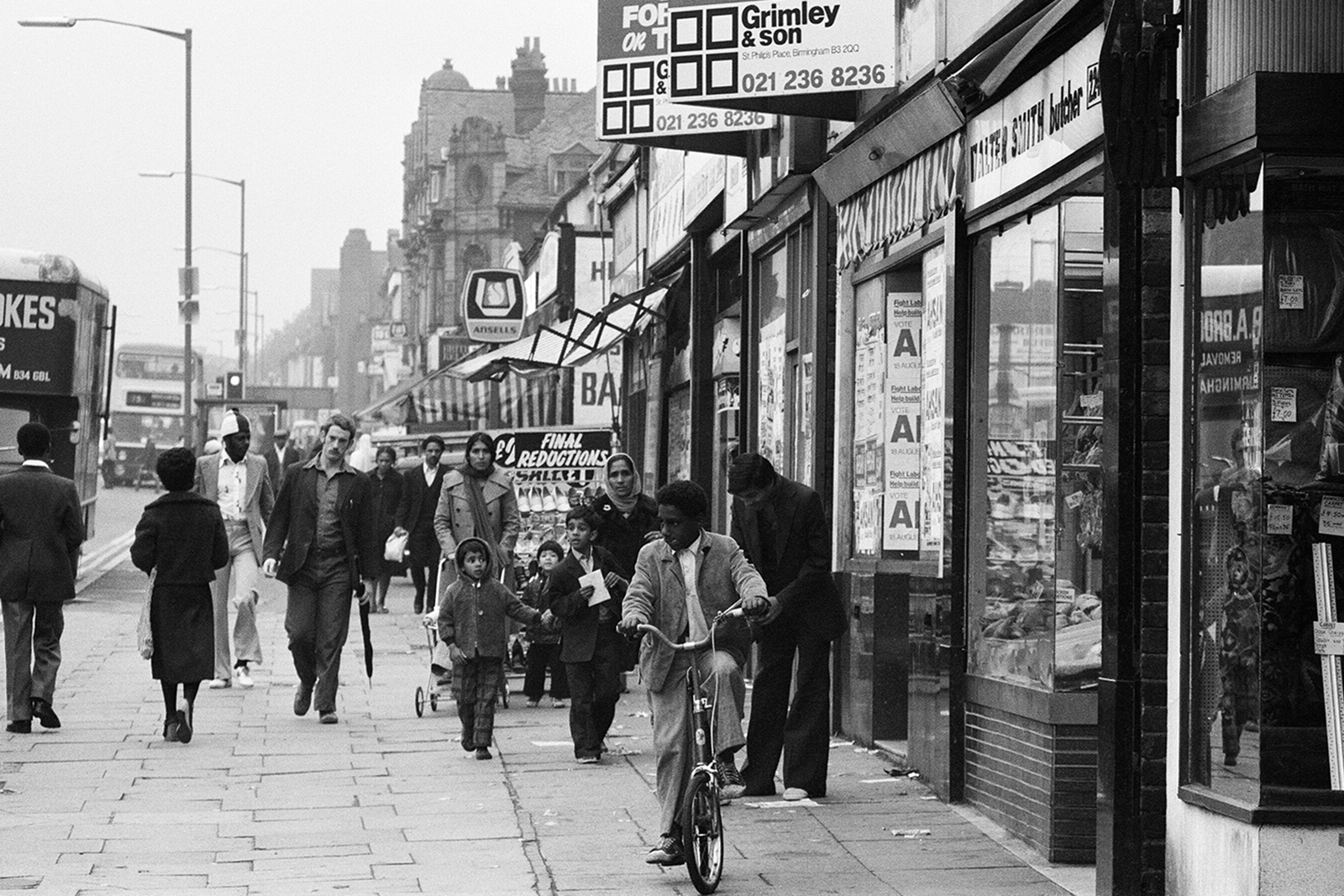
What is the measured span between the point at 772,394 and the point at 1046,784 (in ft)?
23.4

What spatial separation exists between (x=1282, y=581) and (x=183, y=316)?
3916cm

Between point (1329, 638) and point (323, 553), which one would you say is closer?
point (1329, 638)

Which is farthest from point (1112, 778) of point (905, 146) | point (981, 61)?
point (905, 146)

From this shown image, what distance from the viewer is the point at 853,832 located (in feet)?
30.6

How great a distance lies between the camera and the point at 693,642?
27.7 feet

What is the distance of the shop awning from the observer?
2073cm

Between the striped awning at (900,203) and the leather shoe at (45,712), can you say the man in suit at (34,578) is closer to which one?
the leather shoe at (45,712)

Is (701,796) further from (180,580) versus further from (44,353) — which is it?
(44,353)

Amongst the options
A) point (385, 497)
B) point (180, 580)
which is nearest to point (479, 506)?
point (180, 580)

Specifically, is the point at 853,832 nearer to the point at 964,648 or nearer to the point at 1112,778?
the point at 964,648

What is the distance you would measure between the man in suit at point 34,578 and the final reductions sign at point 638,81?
5.27 metres

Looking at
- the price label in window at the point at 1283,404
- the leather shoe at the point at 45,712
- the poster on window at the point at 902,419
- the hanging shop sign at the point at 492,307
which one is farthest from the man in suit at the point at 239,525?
the hanging shop sign at the point at 492,307

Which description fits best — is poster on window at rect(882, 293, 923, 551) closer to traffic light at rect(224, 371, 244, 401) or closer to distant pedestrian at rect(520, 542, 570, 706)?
distant pedestrian at rect(520, 542, 570, 706)

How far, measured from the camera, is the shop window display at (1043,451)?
9000mm
